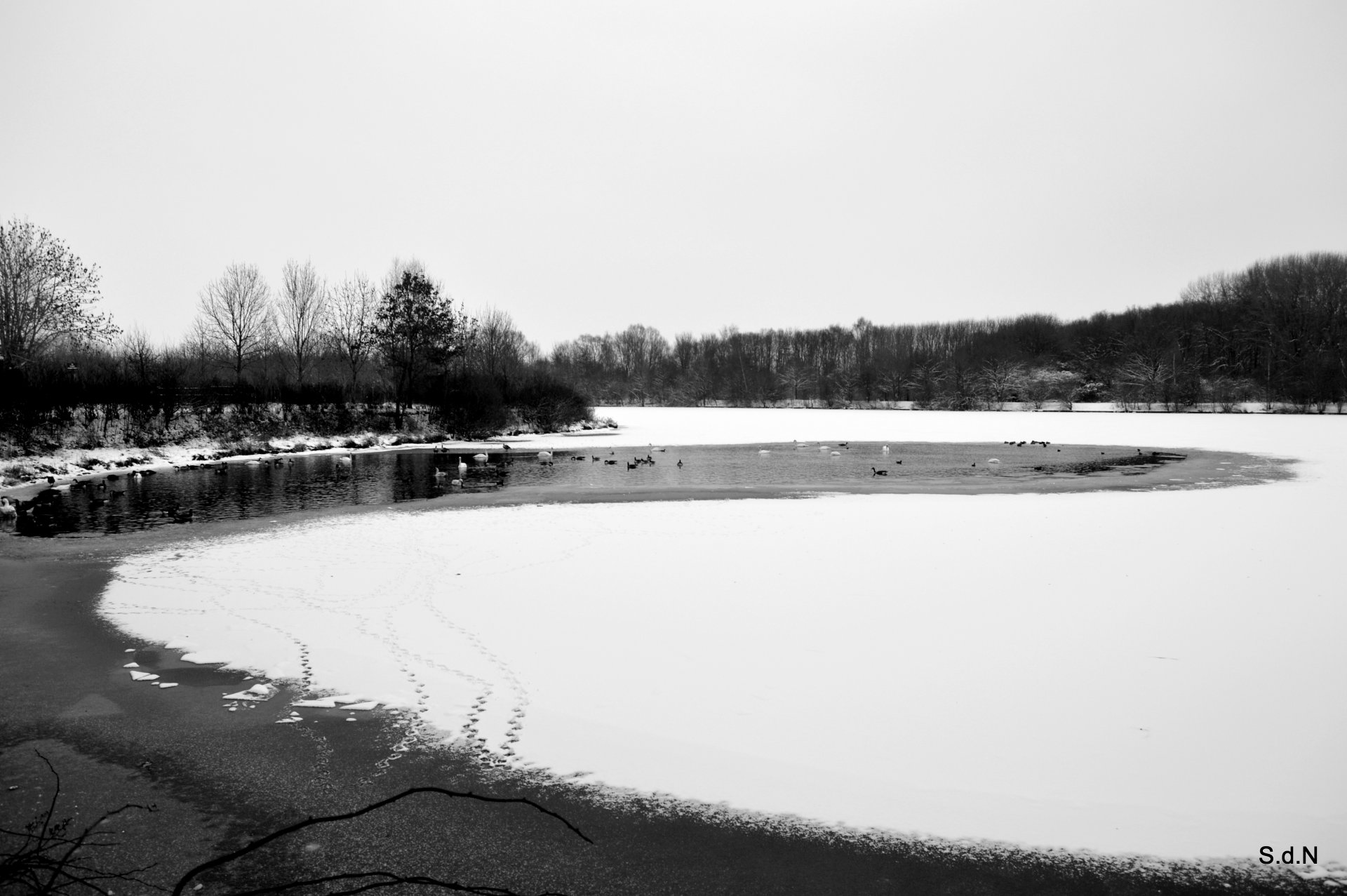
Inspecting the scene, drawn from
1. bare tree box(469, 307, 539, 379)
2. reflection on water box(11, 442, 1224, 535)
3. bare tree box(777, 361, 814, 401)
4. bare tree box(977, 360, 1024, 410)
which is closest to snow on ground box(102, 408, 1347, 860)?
reflection on water box(11, 442, 1224, 535)

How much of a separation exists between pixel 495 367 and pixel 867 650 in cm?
5754

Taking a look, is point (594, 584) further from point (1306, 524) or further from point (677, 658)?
point (1306, 524)

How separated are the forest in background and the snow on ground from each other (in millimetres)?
26235

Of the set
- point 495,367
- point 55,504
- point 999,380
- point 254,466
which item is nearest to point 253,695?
point 55,504

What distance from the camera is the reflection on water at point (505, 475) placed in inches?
693

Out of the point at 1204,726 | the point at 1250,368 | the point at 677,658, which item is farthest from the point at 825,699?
the point at 1250,368

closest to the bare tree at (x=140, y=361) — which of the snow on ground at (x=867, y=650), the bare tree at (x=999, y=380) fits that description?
the snow on ground at (x=867, y=650)

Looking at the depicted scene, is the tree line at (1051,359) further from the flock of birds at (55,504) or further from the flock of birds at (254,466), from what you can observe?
the flock of birds at (55,504)

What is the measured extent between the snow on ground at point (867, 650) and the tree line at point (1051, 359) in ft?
206

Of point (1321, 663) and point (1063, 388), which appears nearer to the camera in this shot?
point (1321, 663)

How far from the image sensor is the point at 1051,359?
101 metres

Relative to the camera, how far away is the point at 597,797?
14.9 ft

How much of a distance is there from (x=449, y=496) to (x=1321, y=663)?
54.0 ft

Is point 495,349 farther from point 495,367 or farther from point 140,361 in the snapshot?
point 140,361
